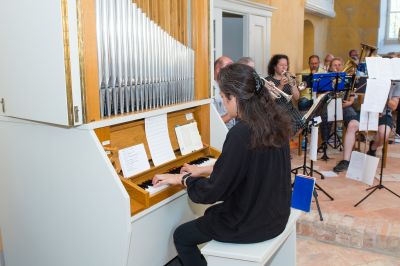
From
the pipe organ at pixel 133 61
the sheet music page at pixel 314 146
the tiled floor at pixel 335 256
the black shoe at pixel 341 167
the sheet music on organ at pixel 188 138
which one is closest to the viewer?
the pipe organ at pixel 133 61

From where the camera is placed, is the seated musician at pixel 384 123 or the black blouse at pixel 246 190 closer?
the black blouse at pixel 246 190

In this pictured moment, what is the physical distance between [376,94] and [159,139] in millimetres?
2250

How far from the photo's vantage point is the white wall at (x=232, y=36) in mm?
8250

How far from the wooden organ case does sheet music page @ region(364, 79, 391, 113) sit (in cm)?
198

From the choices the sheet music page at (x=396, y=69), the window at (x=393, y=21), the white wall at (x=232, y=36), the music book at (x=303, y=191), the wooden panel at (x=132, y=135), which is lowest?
the music book at (x=303, y=191)

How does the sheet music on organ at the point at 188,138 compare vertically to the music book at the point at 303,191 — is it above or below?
above

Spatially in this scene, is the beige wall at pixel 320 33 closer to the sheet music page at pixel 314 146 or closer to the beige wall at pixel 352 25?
the beige wall at pixel 352 25

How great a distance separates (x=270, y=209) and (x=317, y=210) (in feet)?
6.28

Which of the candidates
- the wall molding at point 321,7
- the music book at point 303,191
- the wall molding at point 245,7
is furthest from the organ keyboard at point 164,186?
the wall molding at point 321,7

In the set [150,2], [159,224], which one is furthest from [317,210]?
[150,2]

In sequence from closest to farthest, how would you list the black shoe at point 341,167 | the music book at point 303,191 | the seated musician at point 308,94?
the music book at point 303,191
the black shoe at point 341,167
the seated musician at point 308,94

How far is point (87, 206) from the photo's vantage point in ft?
7.51

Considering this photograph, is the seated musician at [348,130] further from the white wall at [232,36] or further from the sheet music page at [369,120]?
the white wall at [232,36]

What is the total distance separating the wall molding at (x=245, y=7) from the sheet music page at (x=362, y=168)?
9.73 ft
